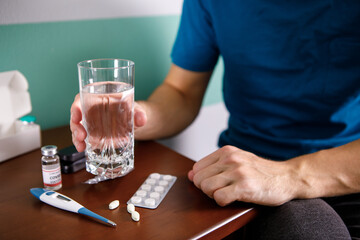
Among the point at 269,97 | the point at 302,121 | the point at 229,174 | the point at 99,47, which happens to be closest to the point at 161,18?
the point at 99,47

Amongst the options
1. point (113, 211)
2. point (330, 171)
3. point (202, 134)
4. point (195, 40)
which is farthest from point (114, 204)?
point (202, 134)

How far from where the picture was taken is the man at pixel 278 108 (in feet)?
2.37

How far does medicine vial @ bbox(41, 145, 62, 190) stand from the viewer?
72cm

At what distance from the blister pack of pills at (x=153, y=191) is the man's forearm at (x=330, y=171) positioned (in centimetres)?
30

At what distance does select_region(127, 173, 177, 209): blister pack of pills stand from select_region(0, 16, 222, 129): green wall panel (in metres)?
0.55

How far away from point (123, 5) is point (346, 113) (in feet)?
2.82

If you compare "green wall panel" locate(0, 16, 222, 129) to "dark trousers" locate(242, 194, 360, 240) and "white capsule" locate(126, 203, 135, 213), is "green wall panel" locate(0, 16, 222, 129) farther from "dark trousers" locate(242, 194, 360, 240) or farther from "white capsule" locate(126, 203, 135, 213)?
"dark trousers" locate(242, 194, 360, 240)

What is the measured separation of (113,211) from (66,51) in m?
0.68

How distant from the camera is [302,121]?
3.52ft

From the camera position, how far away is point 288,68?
107 cm

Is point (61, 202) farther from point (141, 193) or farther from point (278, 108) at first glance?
point (278, 108)

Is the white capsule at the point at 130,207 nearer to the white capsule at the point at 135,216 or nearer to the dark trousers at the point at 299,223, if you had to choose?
the white capsule at the point at 135,216

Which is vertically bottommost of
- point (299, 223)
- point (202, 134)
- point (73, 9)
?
point (202, 134)

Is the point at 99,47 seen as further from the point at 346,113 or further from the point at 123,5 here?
the point at 346,113
